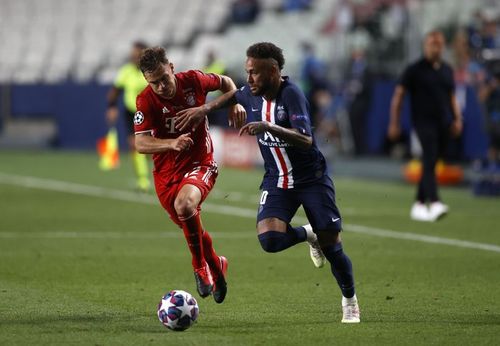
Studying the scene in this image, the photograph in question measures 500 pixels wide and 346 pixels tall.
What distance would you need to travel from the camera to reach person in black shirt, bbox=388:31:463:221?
54.2 ft

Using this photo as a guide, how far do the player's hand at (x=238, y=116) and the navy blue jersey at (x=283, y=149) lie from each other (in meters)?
0.09

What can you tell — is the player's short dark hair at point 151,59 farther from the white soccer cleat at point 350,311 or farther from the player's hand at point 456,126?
the player's hand at point 456,126

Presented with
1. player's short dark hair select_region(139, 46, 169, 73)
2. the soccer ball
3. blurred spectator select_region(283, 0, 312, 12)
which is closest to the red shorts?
player's short dark hair select_region(139, 46, 169, 73)

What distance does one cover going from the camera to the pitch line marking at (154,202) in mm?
14211

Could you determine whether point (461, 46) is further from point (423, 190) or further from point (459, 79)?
point (423, 190)

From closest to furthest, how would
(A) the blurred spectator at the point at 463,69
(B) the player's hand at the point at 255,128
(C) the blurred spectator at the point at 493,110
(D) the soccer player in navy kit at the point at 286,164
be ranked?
(B) the player's hand at the point at 255,128, (D) the soccer player in navy kit at the point at 286,164, (C) the blurred spectator at the point at 493,110, (A) the blurred spectator at the point at 463,69

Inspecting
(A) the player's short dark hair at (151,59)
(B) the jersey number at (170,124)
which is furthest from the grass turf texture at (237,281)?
(A) the player's short dark hair at (151,59)

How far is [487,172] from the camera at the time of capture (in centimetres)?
2070

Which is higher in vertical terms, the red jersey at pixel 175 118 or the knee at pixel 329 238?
the red jersey at pixel 175 118

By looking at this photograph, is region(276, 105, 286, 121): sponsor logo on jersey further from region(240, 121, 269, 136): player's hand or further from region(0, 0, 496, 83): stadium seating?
region(0, 0, 496, 83): stadium seating

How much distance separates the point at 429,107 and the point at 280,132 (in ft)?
28.4

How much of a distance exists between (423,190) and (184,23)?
2304 centimetres

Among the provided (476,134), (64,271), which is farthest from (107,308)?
(476,134)

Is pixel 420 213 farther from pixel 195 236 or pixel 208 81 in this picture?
pixel 195 236
